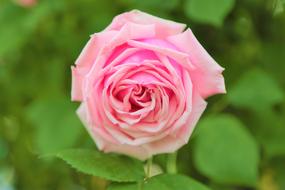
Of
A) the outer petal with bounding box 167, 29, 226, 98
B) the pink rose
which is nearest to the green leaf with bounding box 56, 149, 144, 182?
the outer petal with bounding box 167, 29, 226, 98

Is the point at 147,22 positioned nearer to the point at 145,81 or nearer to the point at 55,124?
the point at 145,81

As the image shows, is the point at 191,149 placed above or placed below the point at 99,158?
below

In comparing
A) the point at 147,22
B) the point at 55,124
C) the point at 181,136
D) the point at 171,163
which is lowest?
the point at 55,124

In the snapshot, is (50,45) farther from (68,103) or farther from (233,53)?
(233,53)

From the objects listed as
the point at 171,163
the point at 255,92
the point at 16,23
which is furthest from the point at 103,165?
the point at 16,23

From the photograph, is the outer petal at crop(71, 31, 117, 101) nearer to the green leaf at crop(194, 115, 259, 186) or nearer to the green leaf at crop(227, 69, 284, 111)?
the green leaf at crop(194, 115, 259, 186)

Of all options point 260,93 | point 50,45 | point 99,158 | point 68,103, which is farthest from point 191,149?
point 99,158

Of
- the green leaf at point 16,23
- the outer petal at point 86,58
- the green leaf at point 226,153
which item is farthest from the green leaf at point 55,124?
the outer petal at point 86,58
